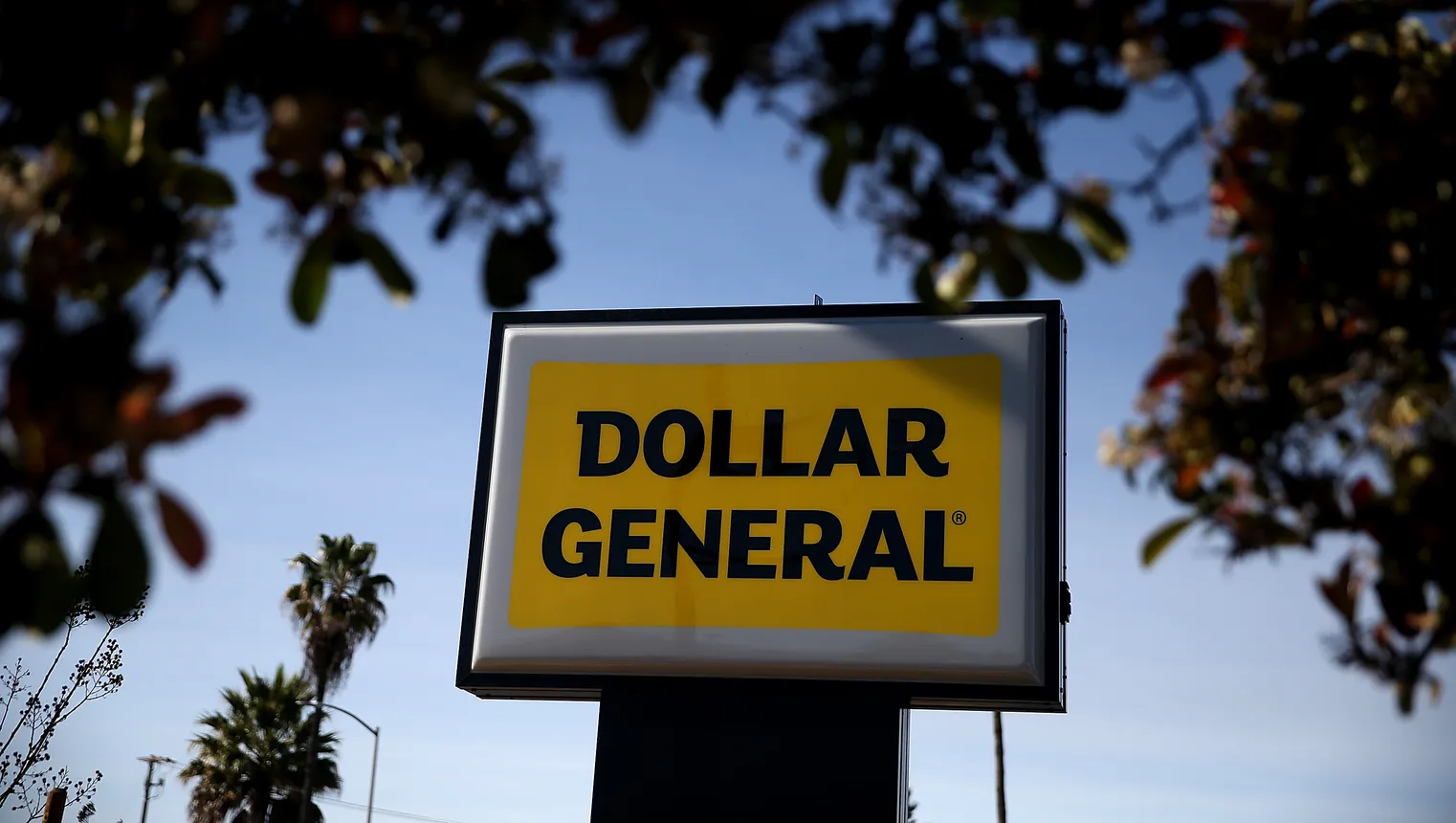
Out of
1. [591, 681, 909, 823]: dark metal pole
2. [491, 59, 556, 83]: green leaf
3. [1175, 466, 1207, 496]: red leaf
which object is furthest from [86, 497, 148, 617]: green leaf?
[591, 681, 909, 823]: dark metal pole

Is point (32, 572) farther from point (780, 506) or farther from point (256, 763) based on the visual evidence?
point (256, 763)

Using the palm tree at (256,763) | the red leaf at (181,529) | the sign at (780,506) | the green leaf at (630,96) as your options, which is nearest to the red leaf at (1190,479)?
the green leaf at (630,96)

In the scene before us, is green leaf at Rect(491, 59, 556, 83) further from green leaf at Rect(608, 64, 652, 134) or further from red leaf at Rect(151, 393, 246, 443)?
red leaf at Rect(151, 393, 246, 443)

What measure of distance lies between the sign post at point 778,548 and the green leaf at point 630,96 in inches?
327

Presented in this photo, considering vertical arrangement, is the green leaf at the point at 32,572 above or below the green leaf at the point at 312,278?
below

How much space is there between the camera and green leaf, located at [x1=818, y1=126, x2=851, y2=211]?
3.42 m

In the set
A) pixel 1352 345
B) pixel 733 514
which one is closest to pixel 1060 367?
pixel 733 514

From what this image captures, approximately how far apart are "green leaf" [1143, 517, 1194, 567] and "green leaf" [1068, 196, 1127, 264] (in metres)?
0.62

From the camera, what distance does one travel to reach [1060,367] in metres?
11.8

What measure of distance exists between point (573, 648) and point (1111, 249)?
359 inches

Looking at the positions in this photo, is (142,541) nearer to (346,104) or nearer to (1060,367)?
(346,104)

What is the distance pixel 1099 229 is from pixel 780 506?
27.9ft

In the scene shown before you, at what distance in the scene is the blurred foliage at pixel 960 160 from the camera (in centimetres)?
316

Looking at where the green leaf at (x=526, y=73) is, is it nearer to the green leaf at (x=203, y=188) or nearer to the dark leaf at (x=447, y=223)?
the dark leaf at (x=447, y=223)
